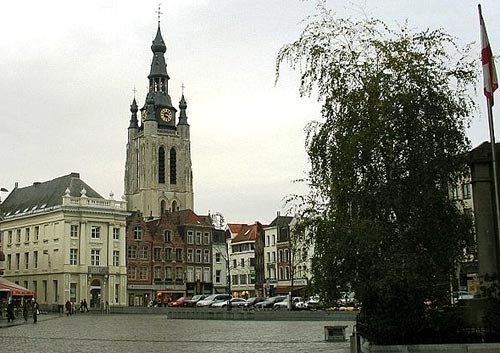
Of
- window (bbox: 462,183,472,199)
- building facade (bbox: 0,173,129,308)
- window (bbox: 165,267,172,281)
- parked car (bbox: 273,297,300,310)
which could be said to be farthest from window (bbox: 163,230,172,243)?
window (bbox: 462,183,472,199)

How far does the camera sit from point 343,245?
69.6 feet

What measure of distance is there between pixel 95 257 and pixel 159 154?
6185cm

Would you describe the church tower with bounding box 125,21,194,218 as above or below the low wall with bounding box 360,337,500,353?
above

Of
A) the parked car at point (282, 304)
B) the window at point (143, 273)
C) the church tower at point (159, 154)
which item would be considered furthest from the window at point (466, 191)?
the church tower at point (159, 154)

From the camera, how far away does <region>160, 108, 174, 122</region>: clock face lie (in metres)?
156

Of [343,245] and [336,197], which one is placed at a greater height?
[336,197]

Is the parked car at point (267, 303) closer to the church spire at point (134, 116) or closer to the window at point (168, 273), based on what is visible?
the window at point (168, 273)

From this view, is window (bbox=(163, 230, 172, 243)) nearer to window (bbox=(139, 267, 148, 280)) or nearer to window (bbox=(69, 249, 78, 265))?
window (bbox=(139, 267, 148, 280))

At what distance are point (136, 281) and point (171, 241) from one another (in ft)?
26.5

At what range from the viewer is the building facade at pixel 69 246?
91.1 metres

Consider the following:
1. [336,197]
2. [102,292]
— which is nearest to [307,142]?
[336,197]

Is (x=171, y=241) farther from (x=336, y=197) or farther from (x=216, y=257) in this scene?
(x=336, y=197)

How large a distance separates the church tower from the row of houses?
38102mm

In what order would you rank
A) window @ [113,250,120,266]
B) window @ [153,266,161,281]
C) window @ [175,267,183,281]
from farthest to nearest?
1. window @ [175,267,183,281]
2. window @ [153,266,161,281]
3. window @ [113,250,120,266]
